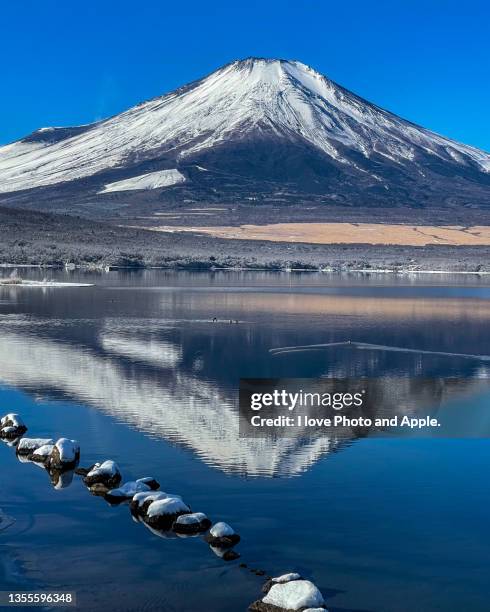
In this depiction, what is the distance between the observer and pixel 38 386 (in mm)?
16125

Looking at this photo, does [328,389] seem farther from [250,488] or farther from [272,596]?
[272,596]

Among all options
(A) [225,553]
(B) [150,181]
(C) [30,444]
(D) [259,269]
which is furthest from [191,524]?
(B) [150,181]

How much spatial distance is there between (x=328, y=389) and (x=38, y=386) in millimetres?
5019

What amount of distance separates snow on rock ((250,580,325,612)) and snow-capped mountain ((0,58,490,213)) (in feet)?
435

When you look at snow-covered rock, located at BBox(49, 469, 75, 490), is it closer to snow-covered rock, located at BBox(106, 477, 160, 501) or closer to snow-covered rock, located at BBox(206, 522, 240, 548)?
snow-covered rock, located at BBox(106, 477, 160, 501)

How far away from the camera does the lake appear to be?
303 inches

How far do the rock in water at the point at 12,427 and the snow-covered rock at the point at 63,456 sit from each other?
4.98ft

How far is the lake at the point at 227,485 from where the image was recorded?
7707 millimetres

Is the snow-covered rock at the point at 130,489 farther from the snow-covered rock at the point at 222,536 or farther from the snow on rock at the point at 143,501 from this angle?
the snow-covered rock at the point at 222,536

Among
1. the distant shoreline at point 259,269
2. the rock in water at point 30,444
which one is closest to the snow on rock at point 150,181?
the distant shoreline at point 259,269

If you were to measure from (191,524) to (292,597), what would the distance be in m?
1.91

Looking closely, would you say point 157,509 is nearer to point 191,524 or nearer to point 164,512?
point 164,512

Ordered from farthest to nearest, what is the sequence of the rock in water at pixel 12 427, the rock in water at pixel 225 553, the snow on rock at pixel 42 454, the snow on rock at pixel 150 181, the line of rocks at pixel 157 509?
the snow on rock at pixel 150 181, the rock in water at pixel 12 427, the snow on rock at pixel 42 454, the rock in water at pixel 225 553, the line of rocks at pixel 157 509

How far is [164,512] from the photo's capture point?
8.98 meters
